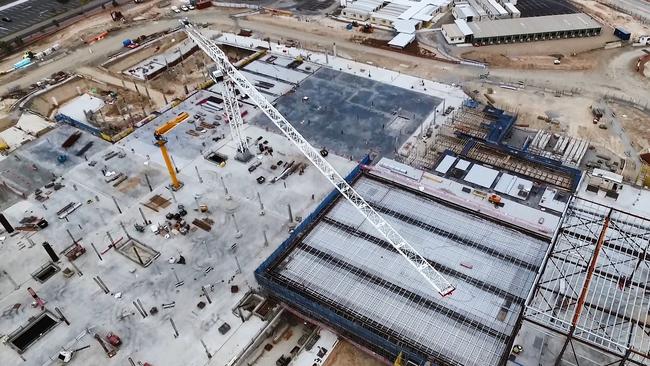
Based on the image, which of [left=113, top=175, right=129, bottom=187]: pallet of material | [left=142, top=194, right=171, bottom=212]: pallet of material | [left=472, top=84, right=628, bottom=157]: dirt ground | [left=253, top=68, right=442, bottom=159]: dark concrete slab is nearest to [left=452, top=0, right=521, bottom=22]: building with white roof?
[left=472, top=84, right=628, bottom=157]: dirt ground

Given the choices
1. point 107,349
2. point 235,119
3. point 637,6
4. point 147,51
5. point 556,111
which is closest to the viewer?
point 107,349

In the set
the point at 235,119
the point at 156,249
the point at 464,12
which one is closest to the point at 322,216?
the point at 156,249

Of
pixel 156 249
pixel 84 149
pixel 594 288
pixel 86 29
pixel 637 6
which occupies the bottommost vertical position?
pixel 637 6

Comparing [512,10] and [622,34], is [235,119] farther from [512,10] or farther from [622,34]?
[622,34]

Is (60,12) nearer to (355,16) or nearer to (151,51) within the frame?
(151,51)

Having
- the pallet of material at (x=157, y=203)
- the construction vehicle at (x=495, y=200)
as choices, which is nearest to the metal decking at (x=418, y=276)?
the construction vehicle at (x=495, y=200)

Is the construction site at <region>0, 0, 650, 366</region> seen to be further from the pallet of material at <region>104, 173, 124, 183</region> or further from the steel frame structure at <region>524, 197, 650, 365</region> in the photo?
the pallet of material at <region>104, 173, 124, 183</region>
